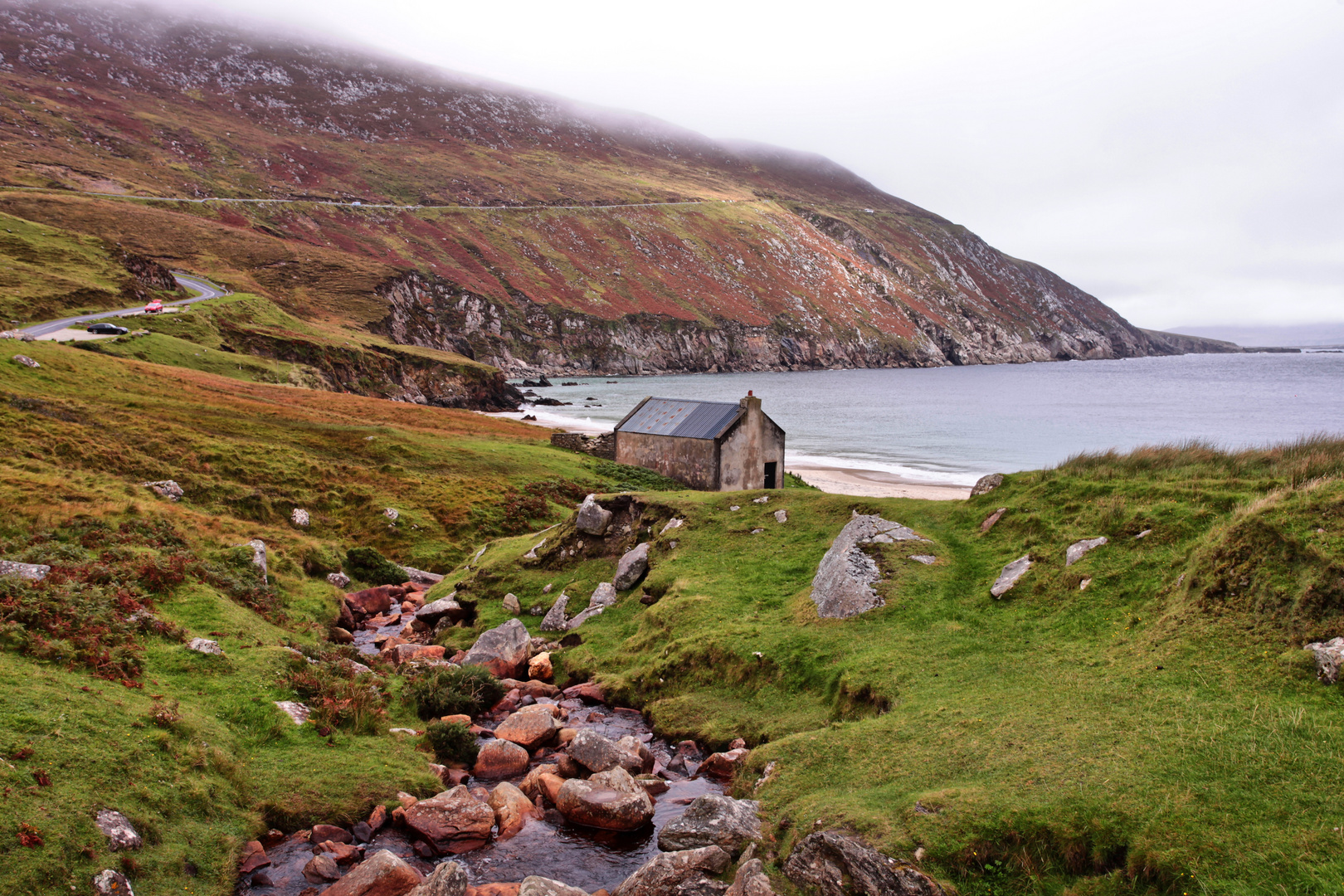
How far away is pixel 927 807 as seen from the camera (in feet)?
33.8

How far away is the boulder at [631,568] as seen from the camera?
24.8m

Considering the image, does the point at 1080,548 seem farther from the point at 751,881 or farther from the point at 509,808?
the point at 509,808

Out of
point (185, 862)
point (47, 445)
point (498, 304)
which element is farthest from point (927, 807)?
point (498, 304)

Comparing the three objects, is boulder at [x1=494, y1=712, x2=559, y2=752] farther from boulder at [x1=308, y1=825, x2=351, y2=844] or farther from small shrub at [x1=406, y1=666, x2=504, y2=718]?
boulder at [x1=308, y1=825, x2=351, y2=844]

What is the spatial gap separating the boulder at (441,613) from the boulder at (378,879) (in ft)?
46.3

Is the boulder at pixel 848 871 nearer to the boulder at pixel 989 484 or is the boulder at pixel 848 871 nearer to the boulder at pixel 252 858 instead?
the boulder at pixel 252 858

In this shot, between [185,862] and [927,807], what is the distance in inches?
436

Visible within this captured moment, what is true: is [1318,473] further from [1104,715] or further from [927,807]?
[927,807]

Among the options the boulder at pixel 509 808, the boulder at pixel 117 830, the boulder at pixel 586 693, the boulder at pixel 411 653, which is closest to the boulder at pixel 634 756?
the boulder at pixel 509 808

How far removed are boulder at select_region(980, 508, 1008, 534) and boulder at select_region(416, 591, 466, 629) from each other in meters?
17.3

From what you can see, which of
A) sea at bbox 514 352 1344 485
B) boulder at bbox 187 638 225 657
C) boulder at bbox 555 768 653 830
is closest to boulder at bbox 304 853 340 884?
boulder at bbox 555 768 653 830

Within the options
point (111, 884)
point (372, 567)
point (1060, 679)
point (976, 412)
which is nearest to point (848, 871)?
point (1060, 679)

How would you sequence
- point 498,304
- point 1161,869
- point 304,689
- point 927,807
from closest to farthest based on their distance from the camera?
point 1161,869 → point 927,807 → point 304,689 → point 498,304

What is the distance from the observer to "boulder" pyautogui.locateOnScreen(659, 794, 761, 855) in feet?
38.5
